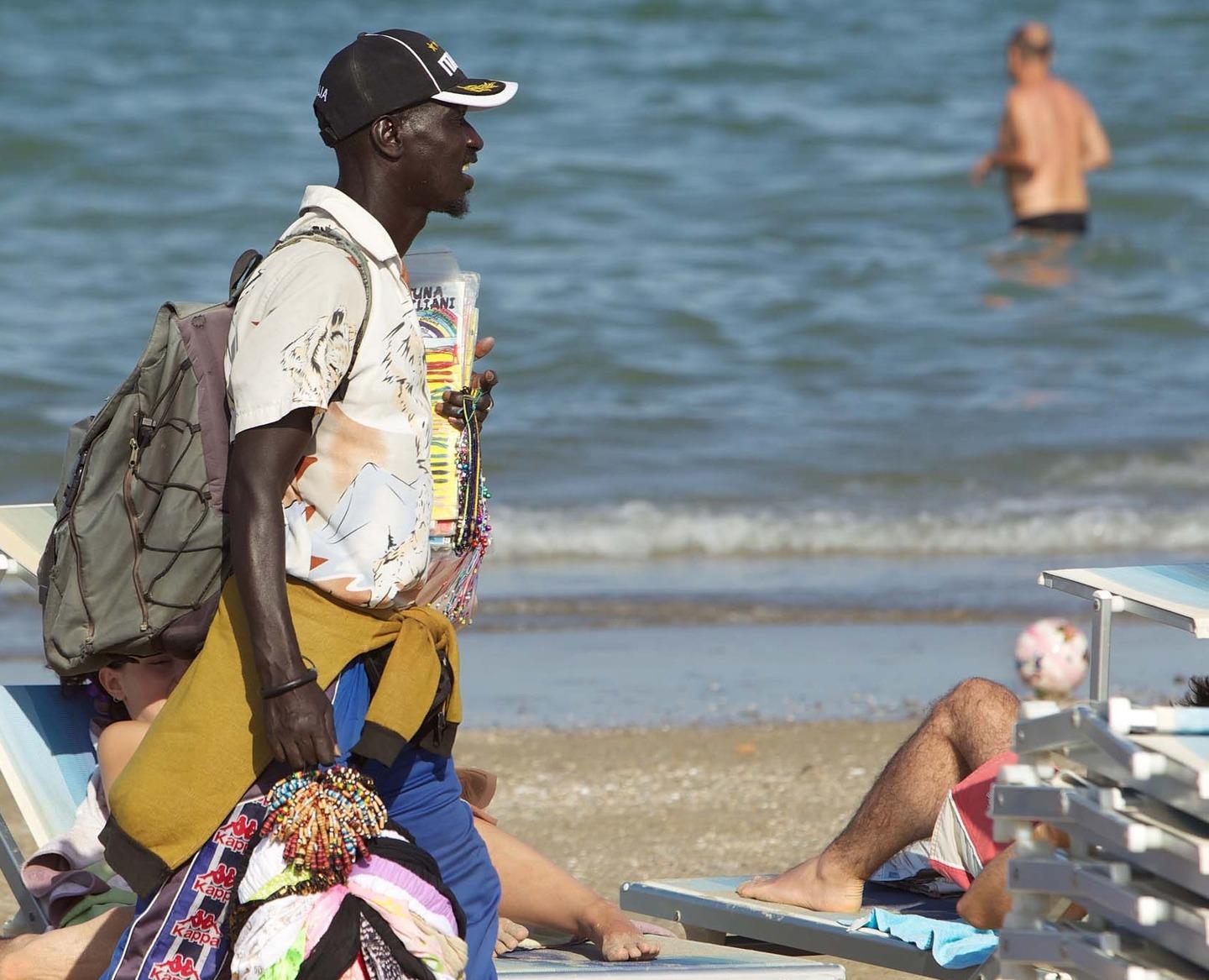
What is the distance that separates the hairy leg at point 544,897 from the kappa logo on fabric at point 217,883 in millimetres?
925

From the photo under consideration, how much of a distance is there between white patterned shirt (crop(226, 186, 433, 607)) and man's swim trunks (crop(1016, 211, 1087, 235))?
474 inches

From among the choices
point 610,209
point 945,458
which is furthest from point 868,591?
point 610,209

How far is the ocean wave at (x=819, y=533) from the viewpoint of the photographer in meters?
8.20

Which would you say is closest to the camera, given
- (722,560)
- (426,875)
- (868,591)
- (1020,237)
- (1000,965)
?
(426,875)

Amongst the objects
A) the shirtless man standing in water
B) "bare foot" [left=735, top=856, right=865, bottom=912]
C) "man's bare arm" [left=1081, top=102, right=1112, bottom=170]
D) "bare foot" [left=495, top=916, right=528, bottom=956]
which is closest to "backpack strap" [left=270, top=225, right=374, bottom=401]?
"bare foot" [left=495, top=916, right=528, bottom=956]

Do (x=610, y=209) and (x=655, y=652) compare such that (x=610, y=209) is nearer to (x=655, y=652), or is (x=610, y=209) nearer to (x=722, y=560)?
(x=722, y=560)

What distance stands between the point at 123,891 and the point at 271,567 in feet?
3.47

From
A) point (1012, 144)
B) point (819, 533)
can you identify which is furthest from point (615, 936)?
point (1012, 144)

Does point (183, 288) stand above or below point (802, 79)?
below

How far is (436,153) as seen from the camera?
2.56 metres

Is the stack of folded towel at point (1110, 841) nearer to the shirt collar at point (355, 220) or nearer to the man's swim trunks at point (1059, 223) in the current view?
the shirt collar at point (355, 220)

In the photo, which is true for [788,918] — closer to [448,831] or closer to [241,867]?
[448,831]

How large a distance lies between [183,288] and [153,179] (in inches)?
103

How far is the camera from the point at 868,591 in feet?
24.5
